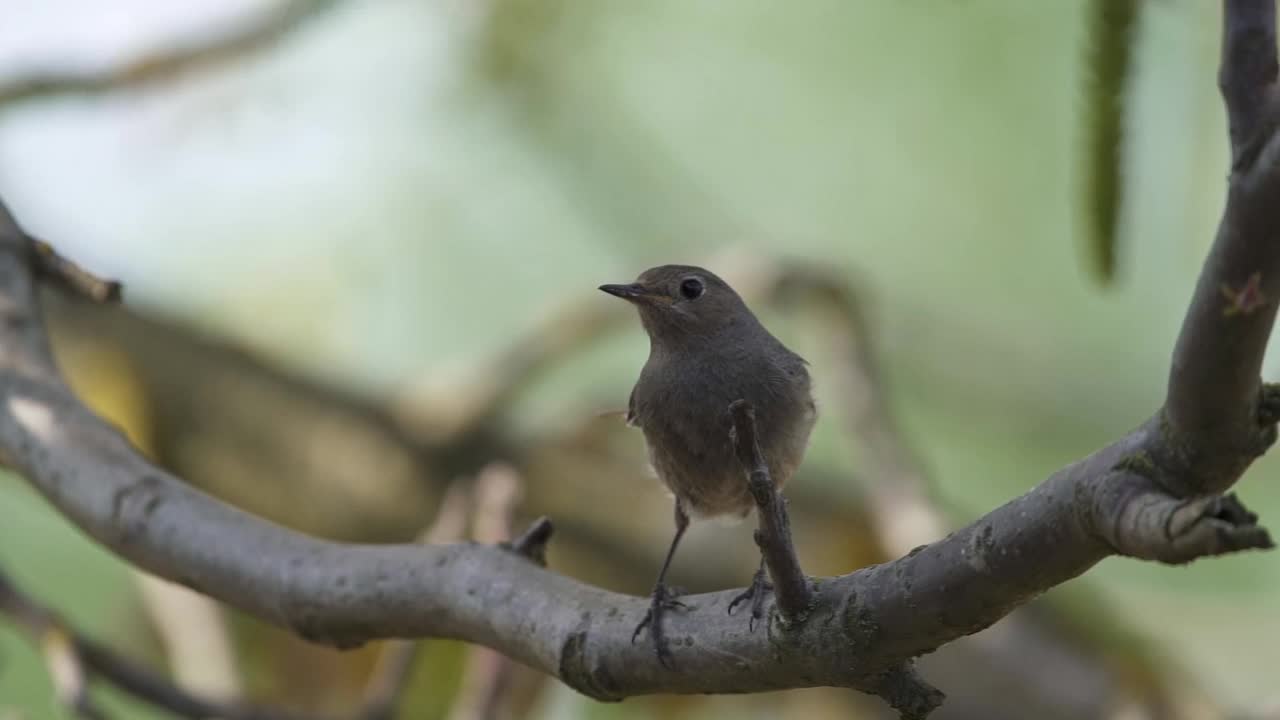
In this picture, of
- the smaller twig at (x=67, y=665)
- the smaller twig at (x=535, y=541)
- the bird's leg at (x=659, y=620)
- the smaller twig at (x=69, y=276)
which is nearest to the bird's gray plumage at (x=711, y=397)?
the smaller twig at (x=535, y=541)

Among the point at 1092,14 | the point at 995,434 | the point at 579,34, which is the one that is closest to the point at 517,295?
the point at 579,34

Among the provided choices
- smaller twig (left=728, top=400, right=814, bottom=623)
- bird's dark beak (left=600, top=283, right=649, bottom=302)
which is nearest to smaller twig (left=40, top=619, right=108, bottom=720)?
bird's dark beak (left=600, top=283, right=649, bottom=302)

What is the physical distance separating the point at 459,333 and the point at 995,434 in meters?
3.39

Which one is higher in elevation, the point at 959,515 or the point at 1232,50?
the point at 959,515

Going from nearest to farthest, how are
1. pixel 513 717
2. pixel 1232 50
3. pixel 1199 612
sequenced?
pixel 1232 50 → pixel 513 717 → pixel 1199 612

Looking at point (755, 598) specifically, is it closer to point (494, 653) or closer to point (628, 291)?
point (494, 653)

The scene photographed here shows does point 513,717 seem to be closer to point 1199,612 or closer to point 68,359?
point 68,359

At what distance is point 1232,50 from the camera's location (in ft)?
4.49

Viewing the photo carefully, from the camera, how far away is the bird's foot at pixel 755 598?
203cm

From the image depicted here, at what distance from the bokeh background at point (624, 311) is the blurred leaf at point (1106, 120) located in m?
2.33

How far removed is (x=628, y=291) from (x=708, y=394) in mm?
512

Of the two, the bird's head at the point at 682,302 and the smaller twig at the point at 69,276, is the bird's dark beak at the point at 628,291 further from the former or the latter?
the smaller twig at the point at 69,276

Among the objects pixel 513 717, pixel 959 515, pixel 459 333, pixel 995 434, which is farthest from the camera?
pixel 459 333

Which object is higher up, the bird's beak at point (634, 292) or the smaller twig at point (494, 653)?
the bird's beak at point (634, 292)
